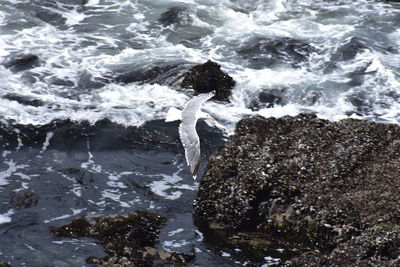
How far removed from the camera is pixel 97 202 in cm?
902

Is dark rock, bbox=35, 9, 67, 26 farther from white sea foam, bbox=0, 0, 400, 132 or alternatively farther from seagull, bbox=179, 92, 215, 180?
seagull, bbox=179, 92, 215, 180

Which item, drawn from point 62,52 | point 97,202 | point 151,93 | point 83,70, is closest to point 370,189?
point 97,202

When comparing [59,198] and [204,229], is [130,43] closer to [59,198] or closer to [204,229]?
[59,198]

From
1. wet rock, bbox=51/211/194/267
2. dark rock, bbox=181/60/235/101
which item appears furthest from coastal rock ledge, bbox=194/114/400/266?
dark rock, bbox=181/60/235/101

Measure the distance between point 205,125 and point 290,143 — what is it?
3222 millimetres

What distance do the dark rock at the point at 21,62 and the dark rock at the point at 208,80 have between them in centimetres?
311

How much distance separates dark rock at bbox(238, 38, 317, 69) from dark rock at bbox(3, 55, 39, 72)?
4.36 metres

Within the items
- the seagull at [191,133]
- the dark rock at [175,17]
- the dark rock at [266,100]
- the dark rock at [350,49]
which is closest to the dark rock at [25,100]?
the seagull at [191,133]

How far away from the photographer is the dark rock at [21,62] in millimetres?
13172

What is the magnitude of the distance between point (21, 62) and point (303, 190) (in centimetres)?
743

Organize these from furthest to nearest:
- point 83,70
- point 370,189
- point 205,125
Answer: point 83,70 → point 205,125 → point 370,189

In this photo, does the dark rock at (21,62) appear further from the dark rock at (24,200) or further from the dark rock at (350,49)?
the dark rock at (350,49)

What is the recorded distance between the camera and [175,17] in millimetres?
16391

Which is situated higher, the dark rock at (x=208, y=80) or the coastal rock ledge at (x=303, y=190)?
the coastal rock ledge at (x=303, y=190)
